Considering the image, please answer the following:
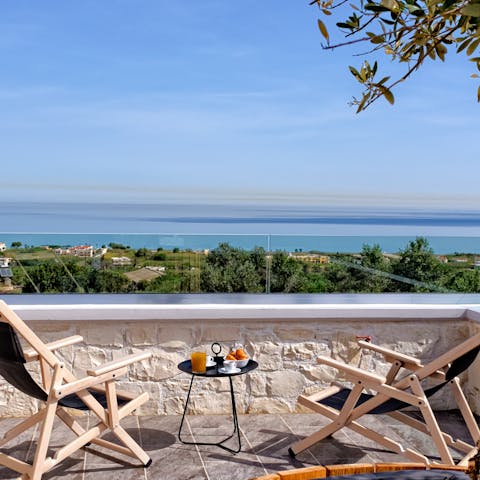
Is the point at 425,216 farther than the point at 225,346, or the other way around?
the point at 425,216

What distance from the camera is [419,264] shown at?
6.22 meters

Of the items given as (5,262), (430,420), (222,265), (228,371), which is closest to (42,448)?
(228,371)

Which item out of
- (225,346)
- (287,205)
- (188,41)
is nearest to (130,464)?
(225,346)

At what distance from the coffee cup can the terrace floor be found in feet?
1.52

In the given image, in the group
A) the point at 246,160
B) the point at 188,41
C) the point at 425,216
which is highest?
the point at 188,41

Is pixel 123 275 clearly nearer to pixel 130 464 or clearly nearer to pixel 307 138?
pixel 130 464

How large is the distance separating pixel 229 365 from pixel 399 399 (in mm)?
1012

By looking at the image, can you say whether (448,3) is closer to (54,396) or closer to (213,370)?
(54,396)

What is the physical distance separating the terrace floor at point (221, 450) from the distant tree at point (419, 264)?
1.62 m

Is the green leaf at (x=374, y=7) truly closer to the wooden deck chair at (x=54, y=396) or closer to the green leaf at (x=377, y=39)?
the green leaf at (x=377, y=39)

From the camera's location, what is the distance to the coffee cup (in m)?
4.00

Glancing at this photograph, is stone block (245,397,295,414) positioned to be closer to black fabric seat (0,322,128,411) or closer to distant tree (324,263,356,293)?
distant tree (324,263,356,293)

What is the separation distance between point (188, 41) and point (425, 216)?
17759 mm

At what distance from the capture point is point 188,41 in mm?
31031
